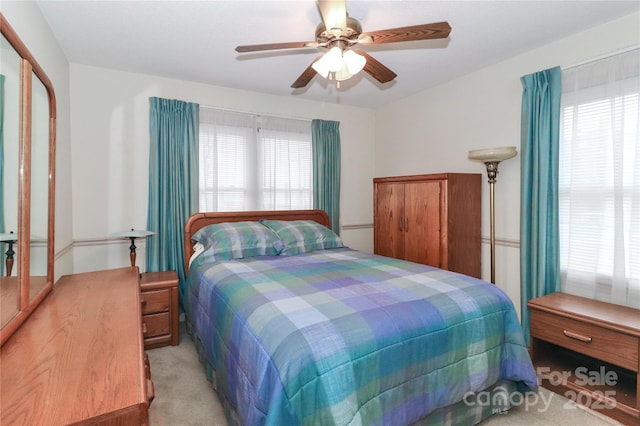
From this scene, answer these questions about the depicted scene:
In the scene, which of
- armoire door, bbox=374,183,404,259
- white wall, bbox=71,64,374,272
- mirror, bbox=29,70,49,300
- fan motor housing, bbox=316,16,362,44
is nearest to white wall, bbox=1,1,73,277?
white wall, bbox=71,64,374,272

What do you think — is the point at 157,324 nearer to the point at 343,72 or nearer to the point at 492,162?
the point at 343,72

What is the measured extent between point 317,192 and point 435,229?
159cm

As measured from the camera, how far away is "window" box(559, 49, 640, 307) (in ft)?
7.40

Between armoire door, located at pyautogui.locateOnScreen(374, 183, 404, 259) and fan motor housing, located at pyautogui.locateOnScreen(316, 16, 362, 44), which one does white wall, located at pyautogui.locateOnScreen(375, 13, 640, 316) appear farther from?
fan motor housing, located at pyautogui.locateOnScreen(316, 16, 362, 44)

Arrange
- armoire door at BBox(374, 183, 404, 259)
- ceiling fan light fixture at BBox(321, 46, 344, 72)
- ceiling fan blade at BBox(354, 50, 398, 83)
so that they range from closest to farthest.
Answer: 1. ceiling fan light fixture at BBox(321, 46, 344, 72)
2. ceiling fan blade at BBox(354, 50, 398, 83)
3. armoire door at BBox(374, 183, 404, 259)

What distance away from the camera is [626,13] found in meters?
2.24

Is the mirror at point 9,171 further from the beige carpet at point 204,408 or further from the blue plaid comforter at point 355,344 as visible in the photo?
the beige carpet at point 204,408

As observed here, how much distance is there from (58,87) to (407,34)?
264 cm

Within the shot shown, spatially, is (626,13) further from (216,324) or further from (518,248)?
(216,324)

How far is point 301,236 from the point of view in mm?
3350

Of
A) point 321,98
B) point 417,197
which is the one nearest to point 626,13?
point 417,197

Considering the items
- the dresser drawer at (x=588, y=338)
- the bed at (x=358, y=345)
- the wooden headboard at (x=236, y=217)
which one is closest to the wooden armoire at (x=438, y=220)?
the bed at (x=358, y=345)

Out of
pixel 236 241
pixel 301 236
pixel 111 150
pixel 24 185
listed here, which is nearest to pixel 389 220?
pixel 301 236

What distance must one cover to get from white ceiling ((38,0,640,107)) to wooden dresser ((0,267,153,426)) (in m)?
1.93
